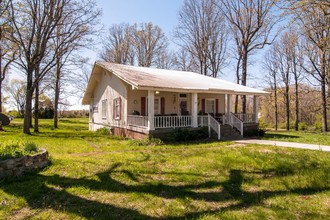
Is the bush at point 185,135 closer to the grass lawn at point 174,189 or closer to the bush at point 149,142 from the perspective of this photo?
the bush at point 149,142

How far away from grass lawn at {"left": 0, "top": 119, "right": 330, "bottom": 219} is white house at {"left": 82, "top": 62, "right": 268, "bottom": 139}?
4.92 metres

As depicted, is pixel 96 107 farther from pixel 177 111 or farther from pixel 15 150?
pixel 15 150

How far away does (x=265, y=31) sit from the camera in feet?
74.2

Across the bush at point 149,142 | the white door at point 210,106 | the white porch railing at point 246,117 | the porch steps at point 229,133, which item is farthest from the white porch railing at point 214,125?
the white door at point 210,106

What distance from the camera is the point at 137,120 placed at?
12961 millimetres

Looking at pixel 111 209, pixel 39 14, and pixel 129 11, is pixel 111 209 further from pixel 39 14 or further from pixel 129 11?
pixel 39 14

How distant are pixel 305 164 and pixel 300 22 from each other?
18.8 feet

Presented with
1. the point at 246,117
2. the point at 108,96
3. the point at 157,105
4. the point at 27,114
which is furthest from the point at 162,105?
the point at 27,114

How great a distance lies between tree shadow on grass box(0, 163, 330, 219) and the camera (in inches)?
160

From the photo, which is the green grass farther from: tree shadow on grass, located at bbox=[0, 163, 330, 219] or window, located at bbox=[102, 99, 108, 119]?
window, located at bbox=[102, 99, 108, 119]

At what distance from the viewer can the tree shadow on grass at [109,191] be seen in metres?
4.06

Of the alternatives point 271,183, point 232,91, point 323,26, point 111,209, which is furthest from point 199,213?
point 232,91

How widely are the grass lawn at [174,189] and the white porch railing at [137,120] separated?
16.2 ft

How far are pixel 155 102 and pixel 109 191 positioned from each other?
10451 millimetres
